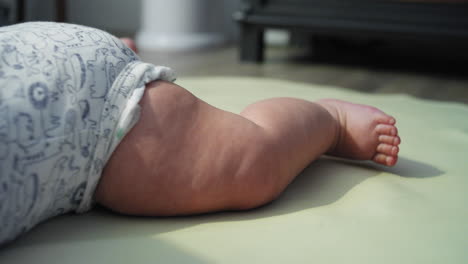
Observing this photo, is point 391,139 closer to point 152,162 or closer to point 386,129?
point 386,129

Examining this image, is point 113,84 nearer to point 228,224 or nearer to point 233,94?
point 228,224

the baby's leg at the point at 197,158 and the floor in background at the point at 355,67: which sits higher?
the baby's leg at the point at 197,158

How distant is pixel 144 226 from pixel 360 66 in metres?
1.57

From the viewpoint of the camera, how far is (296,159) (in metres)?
0.62

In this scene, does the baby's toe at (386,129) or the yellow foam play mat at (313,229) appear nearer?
the yellow foam play mat at (313,229)

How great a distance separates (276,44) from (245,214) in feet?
6.87

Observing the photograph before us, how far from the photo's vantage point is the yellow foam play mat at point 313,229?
479 millimetres

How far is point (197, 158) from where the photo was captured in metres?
0.53

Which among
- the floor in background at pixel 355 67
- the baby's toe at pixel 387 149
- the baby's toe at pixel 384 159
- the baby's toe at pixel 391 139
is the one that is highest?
the baby's toe at pixel 391 139

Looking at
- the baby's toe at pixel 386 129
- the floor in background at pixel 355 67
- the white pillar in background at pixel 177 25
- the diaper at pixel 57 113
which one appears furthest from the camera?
the white pillar in background at pixel 177 25

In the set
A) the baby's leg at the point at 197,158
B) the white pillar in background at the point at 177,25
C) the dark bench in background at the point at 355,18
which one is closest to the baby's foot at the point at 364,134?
the baby's leg at the point at 197,158

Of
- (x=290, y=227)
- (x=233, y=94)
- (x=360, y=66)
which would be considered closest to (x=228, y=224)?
(x=290, y=227)

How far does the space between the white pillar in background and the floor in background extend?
11cm

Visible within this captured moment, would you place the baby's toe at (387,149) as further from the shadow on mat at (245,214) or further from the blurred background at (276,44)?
the blurred background at (276,44)
